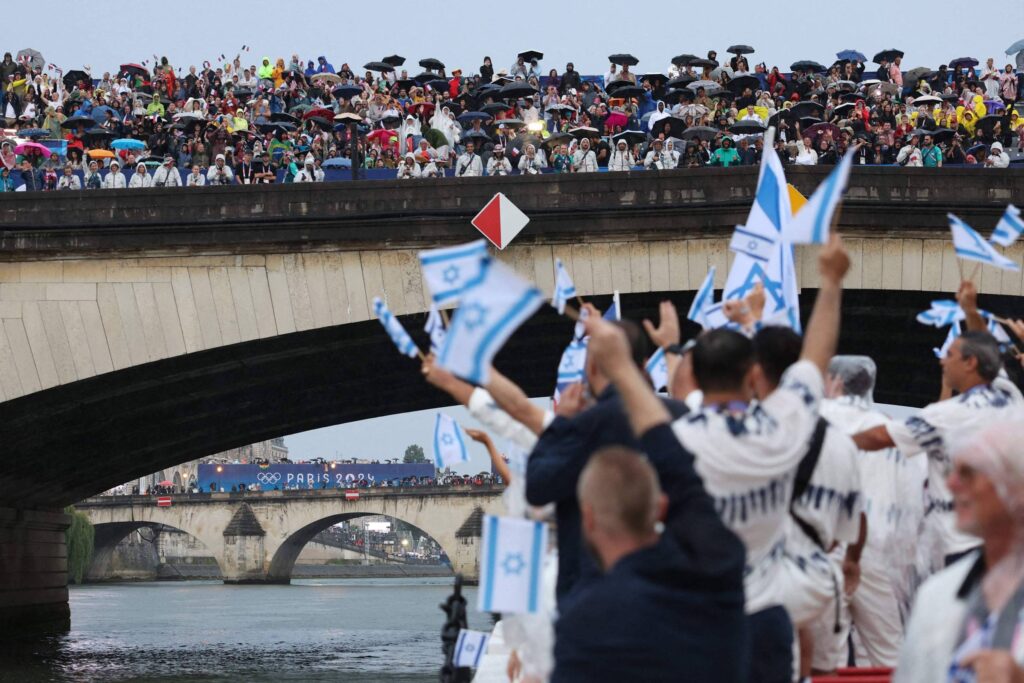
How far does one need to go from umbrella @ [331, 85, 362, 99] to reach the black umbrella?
566 cm

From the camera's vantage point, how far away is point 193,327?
19469 millimetres

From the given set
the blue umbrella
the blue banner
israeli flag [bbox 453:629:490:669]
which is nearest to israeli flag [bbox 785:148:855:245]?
israeli flag [bbox 453:629:490:669]

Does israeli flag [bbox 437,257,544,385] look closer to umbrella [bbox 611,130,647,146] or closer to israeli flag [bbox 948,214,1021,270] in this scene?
israeli flag [bbox 948,214,1021,270]

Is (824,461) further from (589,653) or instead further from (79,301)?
(79,301)

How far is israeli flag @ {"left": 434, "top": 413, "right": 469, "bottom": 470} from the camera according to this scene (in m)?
A: 10.7

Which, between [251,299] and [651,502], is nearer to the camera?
[651,502]

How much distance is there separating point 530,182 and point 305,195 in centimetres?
303

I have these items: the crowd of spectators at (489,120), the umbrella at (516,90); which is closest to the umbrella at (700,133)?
the crowd of spectators at (489,120)

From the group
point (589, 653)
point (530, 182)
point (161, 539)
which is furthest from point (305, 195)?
point (161, 539)

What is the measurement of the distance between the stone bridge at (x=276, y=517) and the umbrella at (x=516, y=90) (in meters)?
56.6

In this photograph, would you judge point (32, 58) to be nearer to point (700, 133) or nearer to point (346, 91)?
point (346, 91)

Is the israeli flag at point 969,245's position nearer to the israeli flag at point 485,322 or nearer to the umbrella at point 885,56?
the israeli flag at point 485,322

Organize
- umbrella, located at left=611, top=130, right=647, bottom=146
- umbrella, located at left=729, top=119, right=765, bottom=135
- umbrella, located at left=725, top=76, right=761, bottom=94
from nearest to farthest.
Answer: umbrella, located at left=729, top=119, right=765, bottom=135
umbrella, located at left=611, top=130, right=647, bottom=146
umbrella, located at left=725, top=76, right=761, bottom=94

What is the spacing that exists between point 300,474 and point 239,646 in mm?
76078
